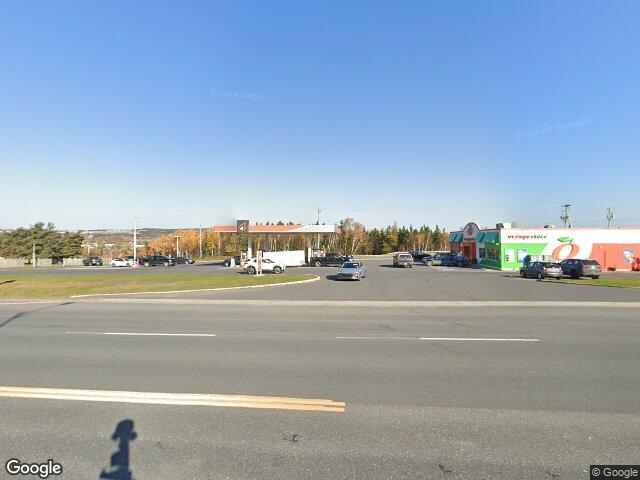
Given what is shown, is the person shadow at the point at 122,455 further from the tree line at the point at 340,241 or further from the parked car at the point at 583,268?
the tree line at the point at 340,241

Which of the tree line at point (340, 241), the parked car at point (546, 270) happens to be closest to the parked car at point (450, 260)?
the parked car at point (546, 270)

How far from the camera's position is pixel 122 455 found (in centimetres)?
371

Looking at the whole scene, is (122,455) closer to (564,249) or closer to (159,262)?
(564,249)

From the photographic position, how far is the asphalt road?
11.7ft

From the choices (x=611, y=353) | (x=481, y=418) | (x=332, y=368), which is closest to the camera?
(x=481, y=418)

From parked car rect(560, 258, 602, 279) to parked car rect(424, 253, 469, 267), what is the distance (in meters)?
17.6

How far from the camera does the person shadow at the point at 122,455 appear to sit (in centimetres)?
339

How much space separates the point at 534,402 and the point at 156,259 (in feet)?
193

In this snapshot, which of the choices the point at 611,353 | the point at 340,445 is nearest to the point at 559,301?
the point at 611,353

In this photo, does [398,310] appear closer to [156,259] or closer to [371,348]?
[371,348]

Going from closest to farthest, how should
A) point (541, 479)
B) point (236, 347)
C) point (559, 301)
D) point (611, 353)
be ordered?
point (541, 479) < point (611, 353) < point (236, 347) < point (559, 301)

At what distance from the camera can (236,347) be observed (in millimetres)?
7973
